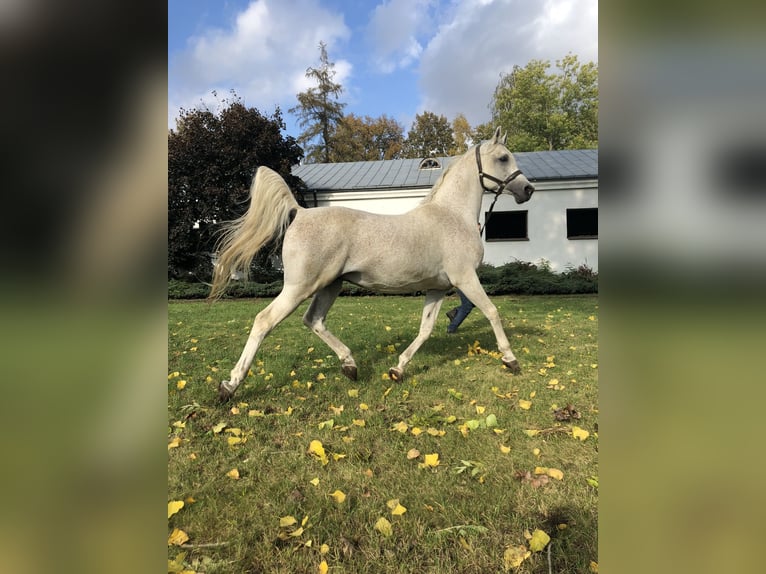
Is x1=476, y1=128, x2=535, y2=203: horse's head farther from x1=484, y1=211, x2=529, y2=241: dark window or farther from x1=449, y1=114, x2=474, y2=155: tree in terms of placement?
x1=449, y1=114, x2=474, y2=155: tree

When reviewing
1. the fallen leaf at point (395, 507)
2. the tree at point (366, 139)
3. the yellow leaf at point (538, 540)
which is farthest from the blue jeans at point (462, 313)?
the tree at point (366, 139)

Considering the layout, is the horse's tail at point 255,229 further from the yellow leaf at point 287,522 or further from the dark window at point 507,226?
the dark window at point 507,226

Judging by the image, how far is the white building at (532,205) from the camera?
16.6 m

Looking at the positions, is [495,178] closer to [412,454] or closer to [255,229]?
[255,229]

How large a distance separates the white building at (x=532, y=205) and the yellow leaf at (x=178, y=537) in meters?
15.4

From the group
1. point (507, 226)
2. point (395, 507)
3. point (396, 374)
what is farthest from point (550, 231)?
point (395, 507)

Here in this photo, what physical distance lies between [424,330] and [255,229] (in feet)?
6.47

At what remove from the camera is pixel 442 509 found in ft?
6.37

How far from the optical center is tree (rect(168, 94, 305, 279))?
14594 millimetres

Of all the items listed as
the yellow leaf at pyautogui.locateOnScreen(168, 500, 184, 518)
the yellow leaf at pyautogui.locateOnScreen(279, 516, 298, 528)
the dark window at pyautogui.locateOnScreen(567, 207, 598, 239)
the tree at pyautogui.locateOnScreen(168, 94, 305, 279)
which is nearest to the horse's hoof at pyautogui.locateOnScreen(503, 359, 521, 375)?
the yellow leaf at pyautogui.locateOnScreen(279, 516, 298, 528)
